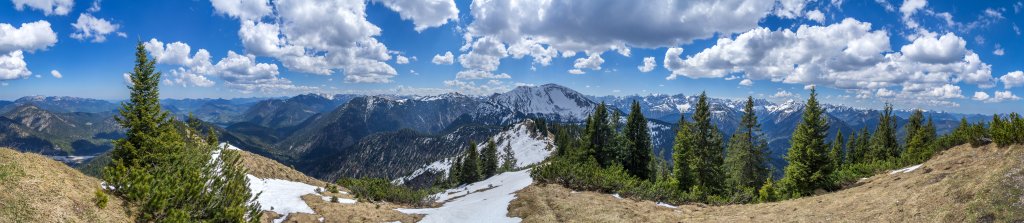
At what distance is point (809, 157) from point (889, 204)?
15104 millimetres

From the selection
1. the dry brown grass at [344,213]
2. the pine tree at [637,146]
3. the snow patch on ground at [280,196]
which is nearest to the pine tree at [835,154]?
the pine tree at [637,146]

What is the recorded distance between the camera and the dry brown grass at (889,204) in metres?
14.3

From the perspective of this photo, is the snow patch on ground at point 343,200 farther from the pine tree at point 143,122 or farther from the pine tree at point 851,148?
Answer: the pine tree at point 851,148

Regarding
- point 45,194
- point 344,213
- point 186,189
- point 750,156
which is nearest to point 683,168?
point 750,156

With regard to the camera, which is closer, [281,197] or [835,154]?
[281,197]

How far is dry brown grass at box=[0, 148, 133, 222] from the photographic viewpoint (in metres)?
10.5

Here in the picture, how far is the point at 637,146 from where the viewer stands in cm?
4691

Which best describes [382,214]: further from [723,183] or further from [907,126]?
[907,126]

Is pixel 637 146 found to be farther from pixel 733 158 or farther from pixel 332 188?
pixel 332 188

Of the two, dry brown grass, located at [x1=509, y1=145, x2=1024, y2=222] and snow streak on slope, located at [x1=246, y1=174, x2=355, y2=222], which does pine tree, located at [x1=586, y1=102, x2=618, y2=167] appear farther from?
snow streak on slope, located at [x1=246, y1=174, x2=355, y2=222]

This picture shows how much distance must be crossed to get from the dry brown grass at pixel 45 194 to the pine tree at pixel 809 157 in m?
35.8

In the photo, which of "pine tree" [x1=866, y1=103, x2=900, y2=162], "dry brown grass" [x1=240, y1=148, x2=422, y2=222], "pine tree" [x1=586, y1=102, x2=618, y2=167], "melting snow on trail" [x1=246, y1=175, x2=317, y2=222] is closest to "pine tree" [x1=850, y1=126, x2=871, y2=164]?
"pine tree" [x1=866, y1=103, x2=900, y2=162]

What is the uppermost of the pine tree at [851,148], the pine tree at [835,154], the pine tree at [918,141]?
the pine tree at [918,141]

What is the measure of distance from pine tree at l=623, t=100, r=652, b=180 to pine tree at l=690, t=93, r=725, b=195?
5.25 metres
